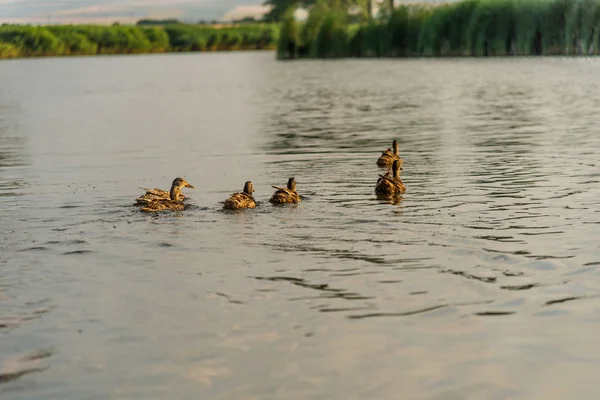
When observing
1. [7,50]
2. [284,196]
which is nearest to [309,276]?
[284,196]

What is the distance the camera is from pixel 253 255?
13.9 meters

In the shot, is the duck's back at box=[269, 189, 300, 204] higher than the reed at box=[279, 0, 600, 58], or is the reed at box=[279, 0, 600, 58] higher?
the reed at box=[279, 0, 600, 58]

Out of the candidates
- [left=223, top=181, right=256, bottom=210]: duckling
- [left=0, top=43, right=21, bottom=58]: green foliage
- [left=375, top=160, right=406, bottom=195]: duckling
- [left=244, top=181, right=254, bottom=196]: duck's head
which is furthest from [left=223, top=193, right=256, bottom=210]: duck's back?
[left=0, top=43, right=21, bottom=58]: green foliage

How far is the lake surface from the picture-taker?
30.9ft

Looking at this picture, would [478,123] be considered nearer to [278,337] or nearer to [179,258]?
[179,258]

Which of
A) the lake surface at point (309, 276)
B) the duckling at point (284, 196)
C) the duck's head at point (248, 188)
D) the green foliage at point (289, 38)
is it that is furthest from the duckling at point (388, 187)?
the green foliage at point (289, 38)

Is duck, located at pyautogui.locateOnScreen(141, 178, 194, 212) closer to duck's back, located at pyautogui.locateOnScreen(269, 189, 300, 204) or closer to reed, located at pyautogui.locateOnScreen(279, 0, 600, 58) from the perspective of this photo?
duck's back, located at pyautogui.locateOnScreen(269, 189, 300, 204)

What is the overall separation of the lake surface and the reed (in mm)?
54206

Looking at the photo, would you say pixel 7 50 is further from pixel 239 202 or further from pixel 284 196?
pixel 239 202

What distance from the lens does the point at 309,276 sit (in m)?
12.6

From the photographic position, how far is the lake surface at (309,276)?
30.9ft

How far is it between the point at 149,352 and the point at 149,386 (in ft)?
2.80

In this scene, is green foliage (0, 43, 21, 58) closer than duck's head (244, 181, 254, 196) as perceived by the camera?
No

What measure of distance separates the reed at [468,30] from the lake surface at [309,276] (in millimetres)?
54206
